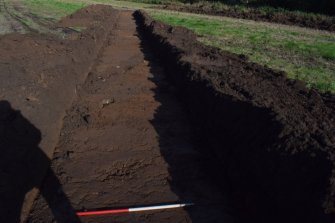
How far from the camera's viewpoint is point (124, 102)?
988cm

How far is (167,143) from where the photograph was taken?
7664 mm

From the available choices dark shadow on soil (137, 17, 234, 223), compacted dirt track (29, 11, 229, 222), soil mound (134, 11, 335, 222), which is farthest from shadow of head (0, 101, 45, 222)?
soil mound (134, 11, 335, 222)

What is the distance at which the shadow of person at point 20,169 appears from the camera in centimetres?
518

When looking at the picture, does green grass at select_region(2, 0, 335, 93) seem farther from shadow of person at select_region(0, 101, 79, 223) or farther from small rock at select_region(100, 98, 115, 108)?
shadow of person at select_region(0, 101, 79, 223)

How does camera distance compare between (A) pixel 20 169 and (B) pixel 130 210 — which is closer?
(B) pixel 130 210

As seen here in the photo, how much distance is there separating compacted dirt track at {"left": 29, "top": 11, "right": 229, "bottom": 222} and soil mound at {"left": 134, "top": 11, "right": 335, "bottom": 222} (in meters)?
0.42

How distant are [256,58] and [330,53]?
3.34 metres

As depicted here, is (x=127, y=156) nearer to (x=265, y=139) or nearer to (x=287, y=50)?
(x=265, y=139)

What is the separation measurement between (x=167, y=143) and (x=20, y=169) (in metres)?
2.85

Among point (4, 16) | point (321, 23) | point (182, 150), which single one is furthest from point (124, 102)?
point (321, 23)

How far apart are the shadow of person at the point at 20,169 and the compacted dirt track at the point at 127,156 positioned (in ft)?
0.23

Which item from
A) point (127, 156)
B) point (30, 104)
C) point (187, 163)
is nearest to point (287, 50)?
point (187, 163)

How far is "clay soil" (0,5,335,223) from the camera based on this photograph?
4.91 meters

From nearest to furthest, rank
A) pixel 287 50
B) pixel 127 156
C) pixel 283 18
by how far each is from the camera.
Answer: pixel 127 156, pixel 287 50, pixel 283 18
